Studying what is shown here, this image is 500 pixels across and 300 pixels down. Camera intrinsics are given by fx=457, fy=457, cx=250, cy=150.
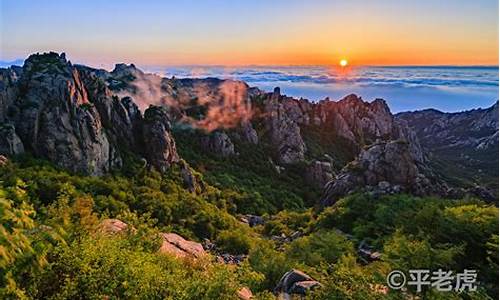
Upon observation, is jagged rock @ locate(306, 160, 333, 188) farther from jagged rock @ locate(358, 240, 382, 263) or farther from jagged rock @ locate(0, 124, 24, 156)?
jagged rock @ locate(0, 124, 24, 156)

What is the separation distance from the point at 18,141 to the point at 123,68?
71573 mm

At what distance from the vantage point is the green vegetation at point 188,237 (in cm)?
741

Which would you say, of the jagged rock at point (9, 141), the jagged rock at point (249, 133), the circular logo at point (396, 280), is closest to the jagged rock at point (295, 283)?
the circular logo at point (396, 280)

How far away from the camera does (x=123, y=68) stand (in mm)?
97125

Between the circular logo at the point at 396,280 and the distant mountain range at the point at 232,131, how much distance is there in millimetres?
25219

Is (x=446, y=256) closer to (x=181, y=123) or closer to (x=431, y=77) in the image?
(x=431, y=77)

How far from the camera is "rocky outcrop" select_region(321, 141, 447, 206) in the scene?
38.7 meters

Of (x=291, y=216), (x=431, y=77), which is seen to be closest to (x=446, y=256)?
(x=431, y=77)

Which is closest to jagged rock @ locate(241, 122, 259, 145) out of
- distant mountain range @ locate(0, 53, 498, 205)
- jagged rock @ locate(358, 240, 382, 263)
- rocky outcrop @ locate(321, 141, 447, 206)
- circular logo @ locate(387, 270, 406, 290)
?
distant mountain range @ locate(0, 53, 498, 205)

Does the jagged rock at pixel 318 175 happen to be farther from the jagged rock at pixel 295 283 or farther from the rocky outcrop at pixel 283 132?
the jagged rock at pixel 295 283

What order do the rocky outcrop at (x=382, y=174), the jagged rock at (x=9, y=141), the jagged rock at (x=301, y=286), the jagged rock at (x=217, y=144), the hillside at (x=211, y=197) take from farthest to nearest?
the jagged rock at (x=217, y=144)
the rocky outcrop at (x=382, y=174)
the jagged rock at (x=9, y=141)
the jagged rock at (x=301, y=286)
the hillside at (x=211, y=197)

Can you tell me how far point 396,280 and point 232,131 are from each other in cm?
6315

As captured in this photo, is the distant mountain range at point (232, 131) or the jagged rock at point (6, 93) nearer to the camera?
the jagged rock at point (6, 93)

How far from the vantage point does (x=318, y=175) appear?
63.9 meters
